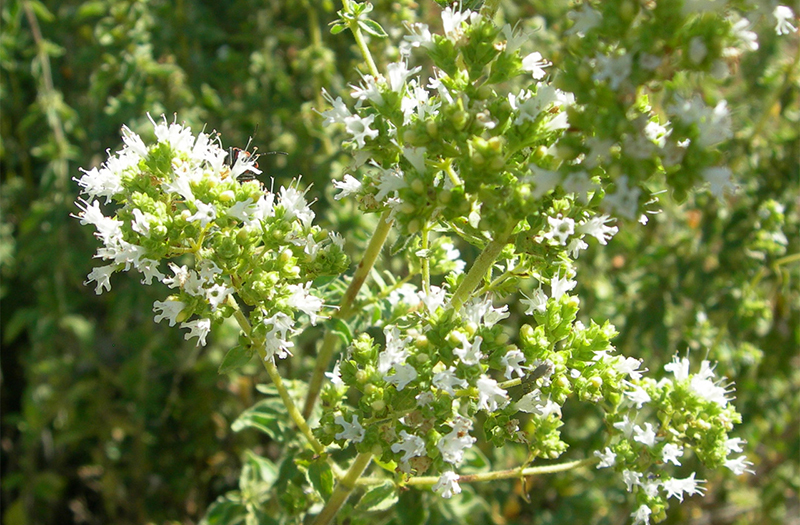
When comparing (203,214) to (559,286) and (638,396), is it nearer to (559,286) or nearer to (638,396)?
(559,286)

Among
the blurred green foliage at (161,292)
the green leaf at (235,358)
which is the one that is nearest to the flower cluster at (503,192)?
the green leaf at (235,358)

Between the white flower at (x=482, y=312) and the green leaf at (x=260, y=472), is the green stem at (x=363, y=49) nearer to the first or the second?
the white flower at (x=482, y=312)

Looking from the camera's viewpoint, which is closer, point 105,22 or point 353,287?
point 353,287

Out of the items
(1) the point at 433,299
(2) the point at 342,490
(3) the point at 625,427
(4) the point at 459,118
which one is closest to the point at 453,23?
(4) the point at 459,118

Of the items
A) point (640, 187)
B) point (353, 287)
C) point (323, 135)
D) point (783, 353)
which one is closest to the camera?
point (640, 187)

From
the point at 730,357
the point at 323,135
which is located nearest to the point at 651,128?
the point at 323,135

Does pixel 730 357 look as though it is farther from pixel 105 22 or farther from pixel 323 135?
pixel 105 22

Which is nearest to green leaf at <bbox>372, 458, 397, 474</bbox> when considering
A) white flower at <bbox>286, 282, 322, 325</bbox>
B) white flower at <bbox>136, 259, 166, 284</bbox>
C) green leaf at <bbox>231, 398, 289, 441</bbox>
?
white flower at <bbox>286, 282, 322, 325</bbox>
